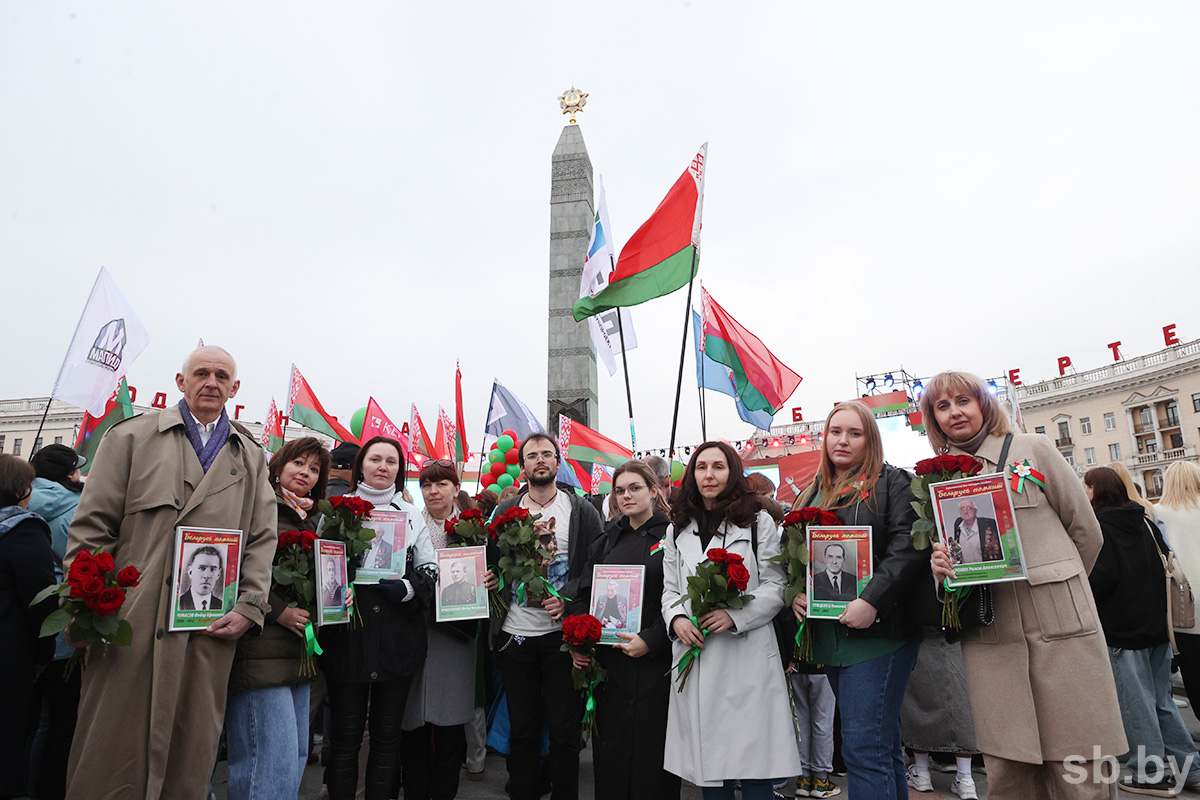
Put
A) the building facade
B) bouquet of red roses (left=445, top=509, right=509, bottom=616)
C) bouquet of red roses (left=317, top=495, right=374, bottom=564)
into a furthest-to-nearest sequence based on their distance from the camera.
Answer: the building facade, bouquet of red roses (left=445, top=509, right=509, bottom=616), bouquet of red roses (left=317, top=495, right=374, bottom=564)

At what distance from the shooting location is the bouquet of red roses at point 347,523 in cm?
341

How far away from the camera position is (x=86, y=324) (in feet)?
25.5

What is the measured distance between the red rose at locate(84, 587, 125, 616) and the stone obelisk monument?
1246 cm

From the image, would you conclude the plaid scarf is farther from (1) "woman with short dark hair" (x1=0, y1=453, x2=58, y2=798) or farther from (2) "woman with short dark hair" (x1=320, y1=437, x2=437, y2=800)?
(1) "woman with short dark hair" (x1=0, y1=453, x2=58, y2=798)

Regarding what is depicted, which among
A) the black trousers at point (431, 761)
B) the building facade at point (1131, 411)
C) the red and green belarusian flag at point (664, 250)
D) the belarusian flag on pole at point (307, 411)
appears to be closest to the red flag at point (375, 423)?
the belarusian flag on pole at point (307, 411)

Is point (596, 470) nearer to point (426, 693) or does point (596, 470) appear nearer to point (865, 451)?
point (426, 693)

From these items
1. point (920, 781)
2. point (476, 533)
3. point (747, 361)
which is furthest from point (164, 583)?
point (747, 361)

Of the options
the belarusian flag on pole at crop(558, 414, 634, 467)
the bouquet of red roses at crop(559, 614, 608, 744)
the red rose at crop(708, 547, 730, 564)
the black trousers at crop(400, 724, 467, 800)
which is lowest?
the black trousers at crop(400, 724, 467, 800)

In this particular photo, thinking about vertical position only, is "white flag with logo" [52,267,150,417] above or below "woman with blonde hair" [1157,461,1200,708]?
above

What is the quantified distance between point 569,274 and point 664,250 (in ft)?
27.3

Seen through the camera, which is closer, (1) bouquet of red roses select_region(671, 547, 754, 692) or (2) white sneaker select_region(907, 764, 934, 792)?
(1) bouquet of red roses select_region(671, 547, 754, 692)

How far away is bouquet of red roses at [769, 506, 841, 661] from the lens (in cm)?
308

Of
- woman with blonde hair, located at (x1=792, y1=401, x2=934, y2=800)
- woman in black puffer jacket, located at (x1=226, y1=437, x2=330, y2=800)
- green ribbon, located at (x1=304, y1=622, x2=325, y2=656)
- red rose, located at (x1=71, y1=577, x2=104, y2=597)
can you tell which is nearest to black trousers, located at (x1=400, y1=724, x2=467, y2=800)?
woman in black puffer jacket, located at (x1=226, y1=437, x2=330, y2=800)

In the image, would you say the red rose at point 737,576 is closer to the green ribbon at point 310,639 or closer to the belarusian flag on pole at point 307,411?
the green ribbon at point 310,639
